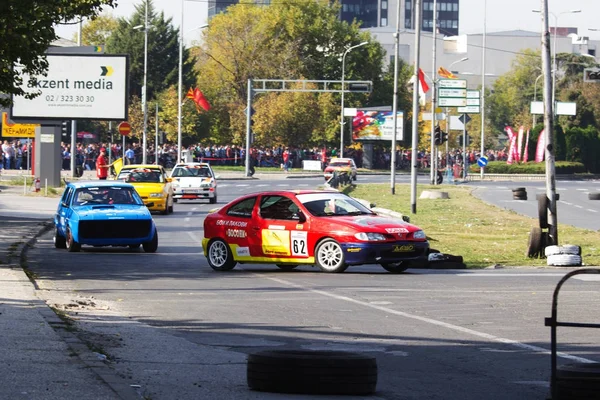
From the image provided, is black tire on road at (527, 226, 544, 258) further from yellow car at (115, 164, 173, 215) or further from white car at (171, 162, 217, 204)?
white car at (171, 162, 217, 204)

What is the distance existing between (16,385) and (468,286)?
11289 millimetres

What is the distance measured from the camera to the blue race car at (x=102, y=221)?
84.7ft

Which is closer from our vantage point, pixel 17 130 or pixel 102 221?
pixel 102 221

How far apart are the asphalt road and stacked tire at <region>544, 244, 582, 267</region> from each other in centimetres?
54

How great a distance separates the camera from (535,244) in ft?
82.5

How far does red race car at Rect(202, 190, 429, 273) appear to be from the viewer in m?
21.0

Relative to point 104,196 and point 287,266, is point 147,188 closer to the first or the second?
point 104,196

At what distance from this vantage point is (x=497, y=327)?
13836 millimetres

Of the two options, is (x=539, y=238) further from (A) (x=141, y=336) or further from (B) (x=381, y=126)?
(B) (x=381, y=126)

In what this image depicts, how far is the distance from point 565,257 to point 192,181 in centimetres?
2731

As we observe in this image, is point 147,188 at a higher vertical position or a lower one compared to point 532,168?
lower

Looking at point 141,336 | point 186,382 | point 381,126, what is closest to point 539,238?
point 141,336

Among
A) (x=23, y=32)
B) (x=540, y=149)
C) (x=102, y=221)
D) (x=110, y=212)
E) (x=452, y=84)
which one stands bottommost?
(x=102, y=221)

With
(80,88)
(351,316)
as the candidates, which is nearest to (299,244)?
(351,316)
